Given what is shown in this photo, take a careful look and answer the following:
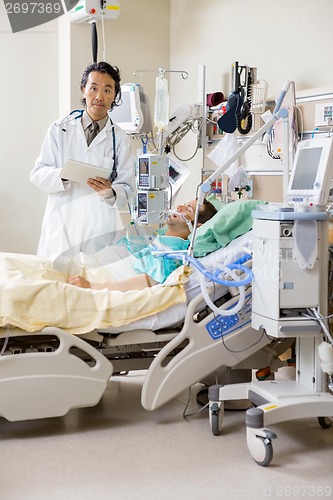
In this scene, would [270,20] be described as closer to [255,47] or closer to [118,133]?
[255,47]

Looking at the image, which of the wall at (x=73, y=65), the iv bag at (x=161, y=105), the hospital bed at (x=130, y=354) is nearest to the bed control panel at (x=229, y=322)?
the hospital bed at (x=130, y=354)

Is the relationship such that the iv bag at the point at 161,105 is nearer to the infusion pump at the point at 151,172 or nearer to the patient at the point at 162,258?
the infusion pump at the point at 151,172

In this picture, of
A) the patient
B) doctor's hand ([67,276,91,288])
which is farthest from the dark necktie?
doctor's hand ([67,276,91,288])

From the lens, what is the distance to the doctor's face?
3.66 meters

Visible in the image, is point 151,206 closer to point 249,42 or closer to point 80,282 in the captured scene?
point 80,282

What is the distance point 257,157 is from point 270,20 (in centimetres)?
90

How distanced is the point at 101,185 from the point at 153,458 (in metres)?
1.47

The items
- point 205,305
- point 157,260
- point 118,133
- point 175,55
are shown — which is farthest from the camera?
point 175,55

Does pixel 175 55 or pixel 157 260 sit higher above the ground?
pixel 175 55

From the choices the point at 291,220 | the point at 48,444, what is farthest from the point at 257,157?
the point at 48,444

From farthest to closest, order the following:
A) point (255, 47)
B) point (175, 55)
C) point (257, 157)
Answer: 1. point (175, 55)
2. point (255, 47)
3. point (257, 157)

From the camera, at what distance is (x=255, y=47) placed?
461 centimetres

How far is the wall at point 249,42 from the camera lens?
410cm

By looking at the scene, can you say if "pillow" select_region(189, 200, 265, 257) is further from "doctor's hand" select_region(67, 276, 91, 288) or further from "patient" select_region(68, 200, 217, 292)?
"doctor's hand" select_region(67, 276, 91, 288)
